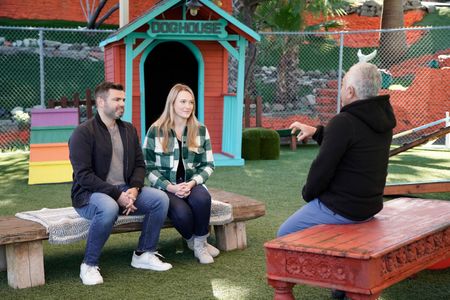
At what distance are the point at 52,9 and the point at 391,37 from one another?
11.6 metres

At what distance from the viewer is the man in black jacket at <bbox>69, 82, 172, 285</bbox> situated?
4.73m

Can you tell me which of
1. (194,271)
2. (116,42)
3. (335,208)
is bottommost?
(194,271)

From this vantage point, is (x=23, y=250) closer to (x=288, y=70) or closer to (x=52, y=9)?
(x=288, y=70)

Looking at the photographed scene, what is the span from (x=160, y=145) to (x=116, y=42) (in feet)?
18.7

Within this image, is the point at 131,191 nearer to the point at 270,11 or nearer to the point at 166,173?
the point at 166,173

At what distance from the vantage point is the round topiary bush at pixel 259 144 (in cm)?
1155

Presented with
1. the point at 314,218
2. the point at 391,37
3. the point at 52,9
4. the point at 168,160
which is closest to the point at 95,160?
the point at 168,160

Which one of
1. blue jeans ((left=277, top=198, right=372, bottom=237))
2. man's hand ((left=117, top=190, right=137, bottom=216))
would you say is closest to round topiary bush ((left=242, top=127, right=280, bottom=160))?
man's hand ((left=117, top=190, right=137, bottom=216))

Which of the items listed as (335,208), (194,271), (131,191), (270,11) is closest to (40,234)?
(131,191)

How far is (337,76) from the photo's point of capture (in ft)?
74.2

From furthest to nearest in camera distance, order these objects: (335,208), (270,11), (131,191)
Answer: (270,11)
(131,191)
(335,208)

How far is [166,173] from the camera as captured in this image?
533cm

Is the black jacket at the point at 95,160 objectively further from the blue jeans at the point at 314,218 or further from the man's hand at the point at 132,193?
the blue jeans at the point at 314,218

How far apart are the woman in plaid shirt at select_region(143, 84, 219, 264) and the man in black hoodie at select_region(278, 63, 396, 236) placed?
4.45ft
